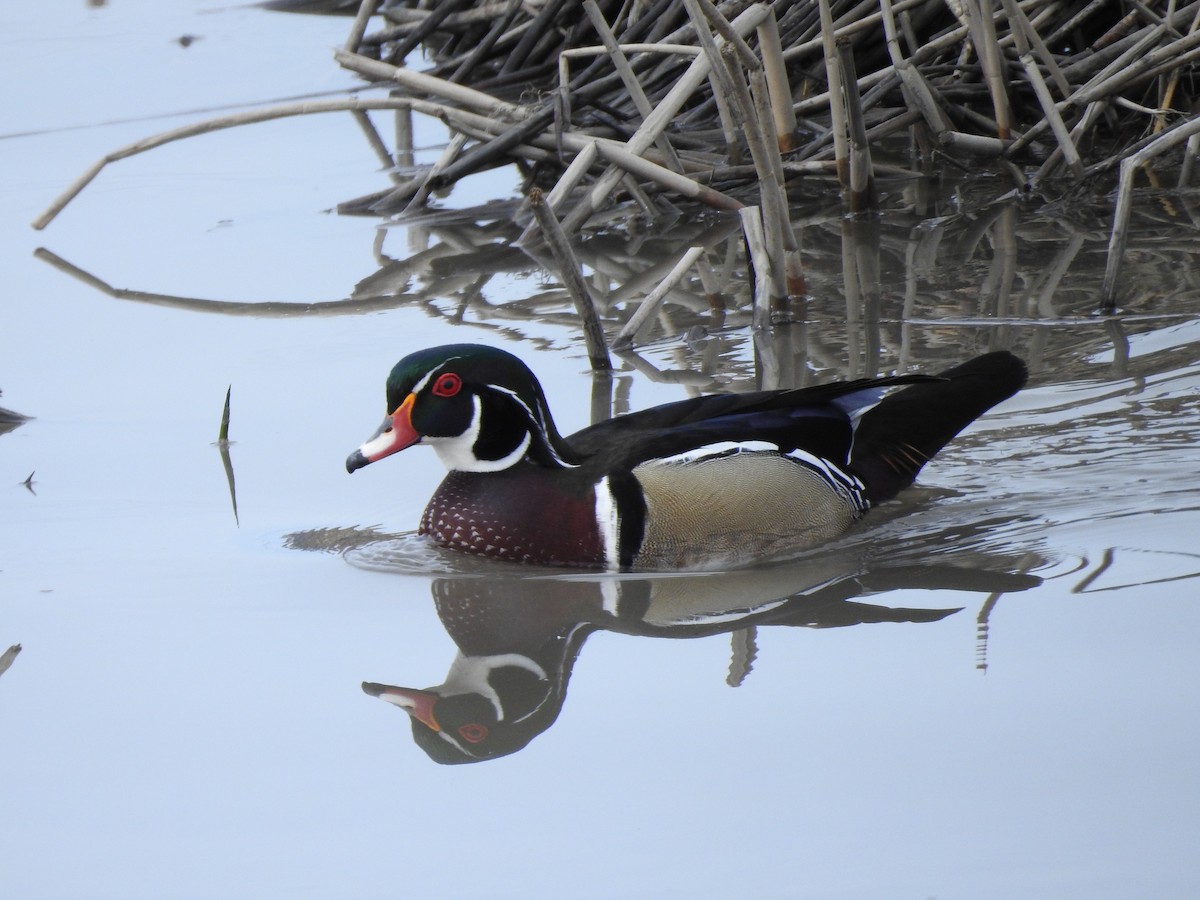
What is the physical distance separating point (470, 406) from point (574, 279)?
4.07 feet

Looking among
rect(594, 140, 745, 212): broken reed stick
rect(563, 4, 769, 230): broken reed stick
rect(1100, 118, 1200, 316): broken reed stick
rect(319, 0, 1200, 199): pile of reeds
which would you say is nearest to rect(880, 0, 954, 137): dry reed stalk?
rect(319, 0, 1200, 199): pile of reeds

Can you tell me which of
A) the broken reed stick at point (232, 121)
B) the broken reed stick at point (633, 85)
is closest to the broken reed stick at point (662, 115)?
the broken reed stick at point (633, 85)

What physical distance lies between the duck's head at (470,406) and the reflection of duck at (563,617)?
432 millimetres

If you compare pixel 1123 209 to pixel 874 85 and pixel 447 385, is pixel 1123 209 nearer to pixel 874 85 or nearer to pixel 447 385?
pixel 874 85

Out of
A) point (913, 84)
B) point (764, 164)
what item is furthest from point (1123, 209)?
point (913, 84)

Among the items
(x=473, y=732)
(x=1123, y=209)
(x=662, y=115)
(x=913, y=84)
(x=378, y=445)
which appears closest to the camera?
(x=473, y=732)

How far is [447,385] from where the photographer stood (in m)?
5.07

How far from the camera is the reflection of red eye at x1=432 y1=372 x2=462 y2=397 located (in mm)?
5062

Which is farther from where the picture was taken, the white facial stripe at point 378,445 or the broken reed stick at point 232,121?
the broken reed stick at point 232,121

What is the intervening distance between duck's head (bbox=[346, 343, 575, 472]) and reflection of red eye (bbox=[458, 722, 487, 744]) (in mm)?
1249

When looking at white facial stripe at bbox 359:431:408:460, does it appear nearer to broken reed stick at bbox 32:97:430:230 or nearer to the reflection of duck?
the reflection of duck

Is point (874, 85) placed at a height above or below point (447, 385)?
above

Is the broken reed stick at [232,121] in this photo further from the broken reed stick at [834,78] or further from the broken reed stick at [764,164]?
the broken reed stick at [764,164]

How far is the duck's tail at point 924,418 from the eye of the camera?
546 cm
